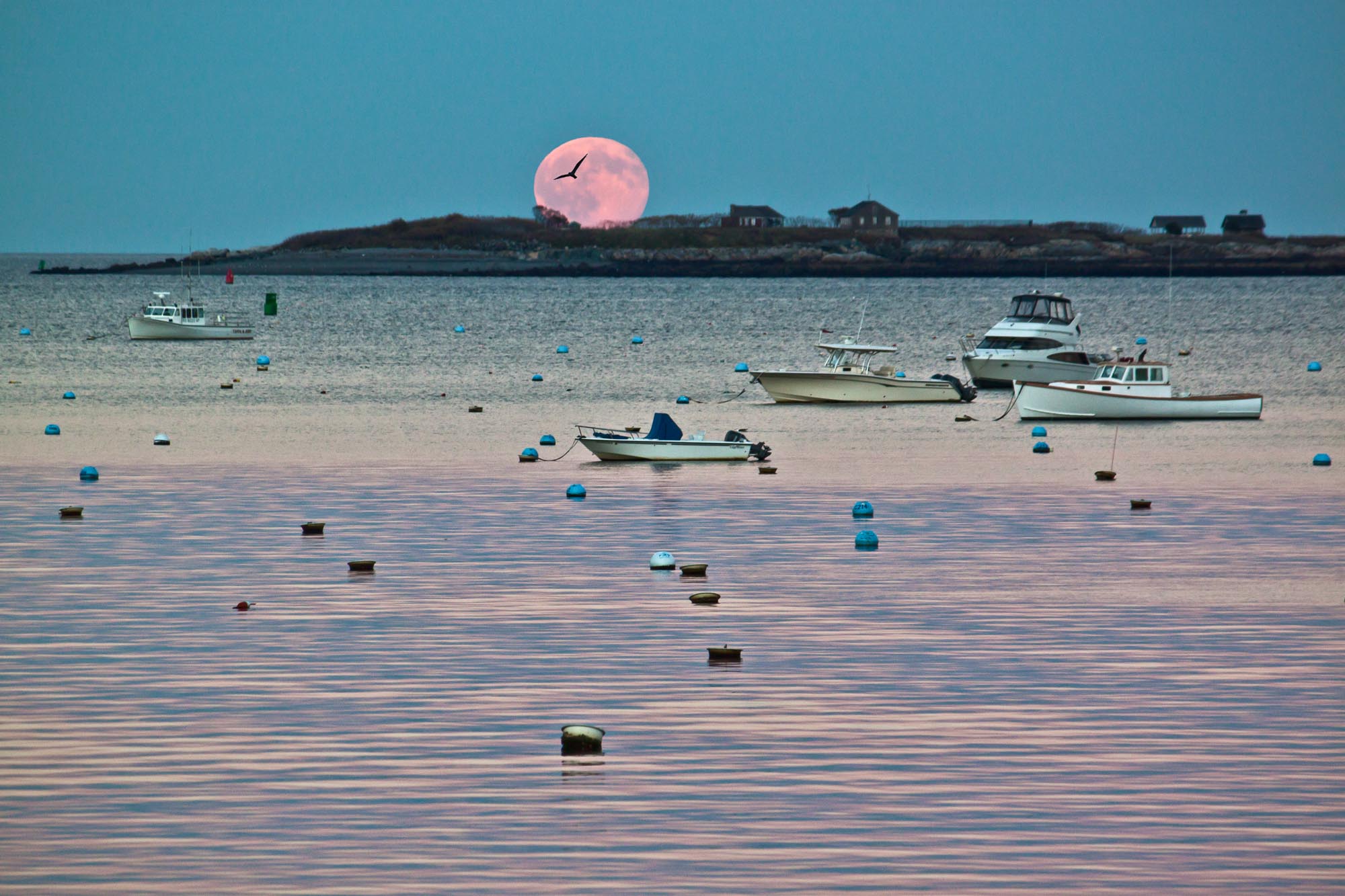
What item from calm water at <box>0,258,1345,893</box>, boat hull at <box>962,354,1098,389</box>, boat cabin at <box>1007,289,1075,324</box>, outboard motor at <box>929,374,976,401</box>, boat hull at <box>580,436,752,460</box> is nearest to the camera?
calm water at <box>0,258,1345,893</box>

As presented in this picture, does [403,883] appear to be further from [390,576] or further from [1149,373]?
[1149,373]

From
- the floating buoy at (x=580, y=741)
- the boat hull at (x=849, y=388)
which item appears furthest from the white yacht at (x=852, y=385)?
the floating buoy at (x=580, y=741)

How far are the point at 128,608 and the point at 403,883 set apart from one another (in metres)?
10.9

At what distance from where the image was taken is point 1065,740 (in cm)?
1478

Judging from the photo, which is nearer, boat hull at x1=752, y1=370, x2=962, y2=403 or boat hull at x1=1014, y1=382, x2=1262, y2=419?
boat hull at x1=1014, y1=382, x2=1262, y2=419

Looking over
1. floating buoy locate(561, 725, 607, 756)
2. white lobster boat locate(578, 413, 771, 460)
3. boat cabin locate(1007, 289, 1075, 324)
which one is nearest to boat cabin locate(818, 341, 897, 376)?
boat cabin locate(1007, 289, 1075, 324)

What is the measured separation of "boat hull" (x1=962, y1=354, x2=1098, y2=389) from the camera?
66.2m

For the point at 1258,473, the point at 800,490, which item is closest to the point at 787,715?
the point at 800,490

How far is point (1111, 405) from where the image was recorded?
2087 inches

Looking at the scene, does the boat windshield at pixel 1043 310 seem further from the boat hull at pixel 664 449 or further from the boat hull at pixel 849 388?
the boat hull at pixel 664 449

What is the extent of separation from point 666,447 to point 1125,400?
19.6 meters

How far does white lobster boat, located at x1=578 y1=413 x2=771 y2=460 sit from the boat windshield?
113ft

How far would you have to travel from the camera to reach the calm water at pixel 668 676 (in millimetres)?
11938

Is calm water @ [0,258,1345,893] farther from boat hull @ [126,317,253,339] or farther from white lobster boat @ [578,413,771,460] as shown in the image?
boat hull @ [126,317,253,339]
